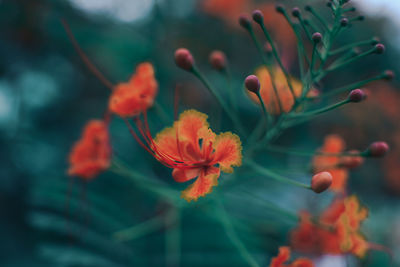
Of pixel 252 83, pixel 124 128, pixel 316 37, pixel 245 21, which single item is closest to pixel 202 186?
pixel 252 83

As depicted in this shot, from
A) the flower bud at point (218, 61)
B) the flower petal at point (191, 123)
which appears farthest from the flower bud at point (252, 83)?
the flower bud at point (218, 61)

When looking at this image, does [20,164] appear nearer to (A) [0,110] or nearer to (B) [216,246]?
(A) [0,110]

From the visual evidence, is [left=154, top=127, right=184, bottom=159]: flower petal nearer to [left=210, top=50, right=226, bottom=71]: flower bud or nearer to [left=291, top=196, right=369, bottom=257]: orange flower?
[left=210, top=50, right=226, bottom=71]: flower bud

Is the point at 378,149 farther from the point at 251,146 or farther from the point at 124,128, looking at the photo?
the point at 124,128

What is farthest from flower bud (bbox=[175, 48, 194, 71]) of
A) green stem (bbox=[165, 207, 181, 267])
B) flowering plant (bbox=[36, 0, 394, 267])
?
green stem (bbox=[165, 207, 181, 267])

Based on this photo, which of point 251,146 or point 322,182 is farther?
point 251,146

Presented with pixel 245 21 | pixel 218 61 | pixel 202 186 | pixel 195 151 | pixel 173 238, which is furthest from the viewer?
pixel 173 238
